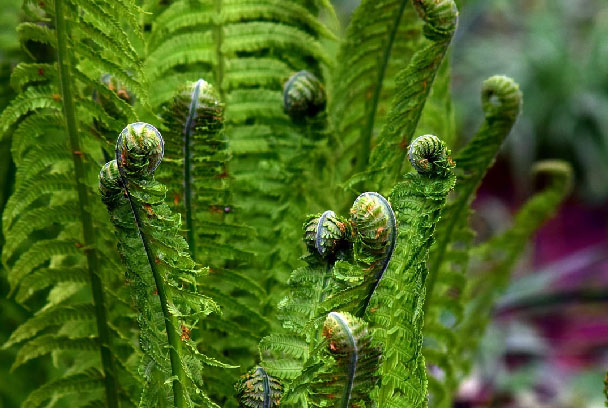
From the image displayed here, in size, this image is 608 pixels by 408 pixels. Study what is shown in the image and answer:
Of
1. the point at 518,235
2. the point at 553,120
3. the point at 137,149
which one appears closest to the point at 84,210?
the point at 137,149

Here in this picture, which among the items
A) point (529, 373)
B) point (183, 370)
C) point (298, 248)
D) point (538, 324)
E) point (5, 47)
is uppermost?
point (538, 324)

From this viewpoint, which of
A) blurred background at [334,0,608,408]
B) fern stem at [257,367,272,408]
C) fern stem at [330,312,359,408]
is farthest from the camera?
blurred background at [334,0,608,408]

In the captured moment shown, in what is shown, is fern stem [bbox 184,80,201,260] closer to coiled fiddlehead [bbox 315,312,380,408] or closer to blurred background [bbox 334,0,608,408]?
coiled fiddlehead [bbox 315,312,380,408]

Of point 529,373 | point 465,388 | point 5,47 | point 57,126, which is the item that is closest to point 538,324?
point 529,373

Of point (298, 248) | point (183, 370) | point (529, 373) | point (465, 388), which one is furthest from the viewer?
point (529, 373)

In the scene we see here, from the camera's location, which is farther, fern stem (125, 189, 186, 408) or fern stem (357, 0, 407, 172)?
fern stem (357, 0, 407, 172)

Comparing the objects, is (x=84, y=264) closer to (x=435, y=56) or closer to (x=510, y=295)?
(x=435, y=56)

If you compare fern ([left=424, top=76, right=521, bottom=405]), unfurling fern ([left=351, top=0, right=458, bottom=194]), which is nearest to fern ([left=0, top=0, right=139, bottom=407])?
unfurling fern ([left=351, top=0, right=458, bottom=194])
